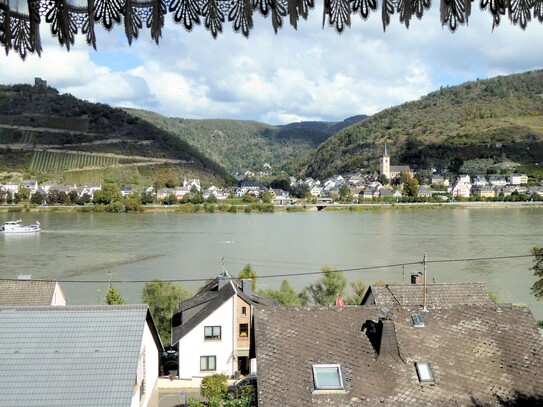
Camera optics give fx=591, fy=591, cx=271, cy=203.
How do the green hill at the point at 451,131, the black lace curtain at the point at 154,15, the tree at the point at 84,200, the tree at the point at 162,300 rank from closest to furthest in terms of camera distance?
the black lace curtain at the point at 154,15 → the tree at the point at 162,300 → the tree at the point at 84,200 → the green hill at the point at 451,131

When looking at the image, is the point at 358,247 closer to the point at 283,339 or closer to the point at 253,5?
the point at 283,339

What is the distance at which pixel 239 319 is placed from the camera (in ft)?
27.7

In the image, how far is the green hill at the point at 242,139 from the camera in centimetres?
13075

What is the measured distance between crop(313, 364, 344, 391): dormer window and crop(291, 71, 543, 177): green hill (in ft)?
227

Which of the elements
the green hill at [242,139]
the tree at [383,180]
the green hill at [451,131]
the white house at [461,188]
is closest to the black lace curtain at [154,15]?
the white house at [461,188]

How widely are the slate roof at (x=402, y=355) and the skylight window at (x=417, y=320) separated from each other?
4 centimetres

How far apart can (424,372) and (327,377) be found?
81cm

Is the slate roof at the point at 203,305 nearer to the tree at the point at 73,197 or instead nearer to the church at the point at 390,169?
the tree at the point at 73,197

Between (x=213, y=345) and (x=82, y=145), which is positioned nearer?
(x=213, y=345)

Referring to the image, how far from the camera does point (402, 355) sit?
16.6 ft

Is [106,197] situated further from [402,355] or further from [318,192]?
[402,355]

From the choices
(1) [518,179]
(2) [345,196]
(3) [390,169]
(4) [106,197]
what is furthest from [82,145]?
(1) [518,179]

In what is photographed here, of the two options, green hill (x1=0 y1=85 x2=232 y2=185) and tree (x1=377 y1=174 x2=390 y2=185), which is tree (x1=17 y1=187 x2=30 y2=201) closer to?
green hill (x1=0 y1=85 x2=232 y2=185)

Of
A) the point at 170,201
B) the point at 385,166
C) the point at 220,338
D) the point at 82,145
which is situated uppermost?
the point at 82,145
